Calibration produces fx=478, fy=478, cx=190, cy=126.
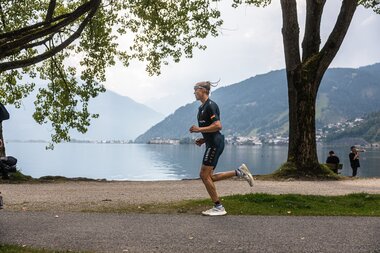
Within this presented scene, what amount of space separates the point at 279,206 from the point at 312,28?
13700mm

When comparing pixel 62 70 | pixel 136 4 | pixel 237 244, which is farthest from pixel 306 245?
pixel 62 70

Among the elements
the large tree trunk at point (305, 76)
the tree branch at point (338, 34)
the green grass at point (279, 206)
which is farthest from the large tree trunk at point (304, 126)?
the green grass at point (279, 206)

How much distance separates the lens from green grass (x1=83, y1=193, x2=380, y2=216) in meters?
10.4

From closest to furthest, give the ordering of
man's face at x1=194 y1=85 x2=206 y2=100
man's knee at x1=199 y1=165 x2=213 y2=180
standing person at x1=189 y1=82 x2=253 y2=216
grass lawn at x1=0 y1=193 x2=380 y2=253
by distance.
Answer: standing person at x1=189 y1=82 x2=253 y2=216
man's knee at x1=199 y1=165 x2=213 y2=180
man's face at x1=194 y1=85 x2=206 y2=100
grass lawn at x1=0 y1=193 x2=380 y2=253

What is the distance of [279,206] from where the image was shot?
36.7 feet

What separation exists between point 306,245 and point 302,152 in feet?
49.8

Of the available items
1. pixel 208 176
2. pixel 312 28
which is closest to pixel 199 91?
pixel 208 176

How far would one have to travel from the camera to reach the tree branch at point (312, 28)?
22562 millimetres

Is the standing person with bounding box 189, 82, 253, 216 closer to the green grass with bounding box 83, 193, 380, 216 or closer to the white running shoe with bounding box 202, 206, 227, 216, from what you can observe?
the white running shoe with bounding box 202, 206, 227, 216

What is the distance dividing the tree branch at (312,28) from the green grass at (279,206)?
11.5 metres

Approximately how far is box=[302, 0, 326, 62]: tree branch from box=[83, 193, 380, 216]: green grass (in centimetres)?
1154

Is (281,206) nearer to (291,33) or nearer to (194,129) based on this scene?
(194,129)

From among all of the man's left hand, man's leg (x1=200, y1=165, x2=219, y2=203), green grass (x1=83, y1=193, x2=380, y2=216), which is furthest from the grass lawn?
the man's left hand

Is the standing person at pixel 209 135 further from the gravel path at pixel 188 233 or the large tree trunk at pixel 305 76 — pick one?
the large tree trunk at pixel 305 76
